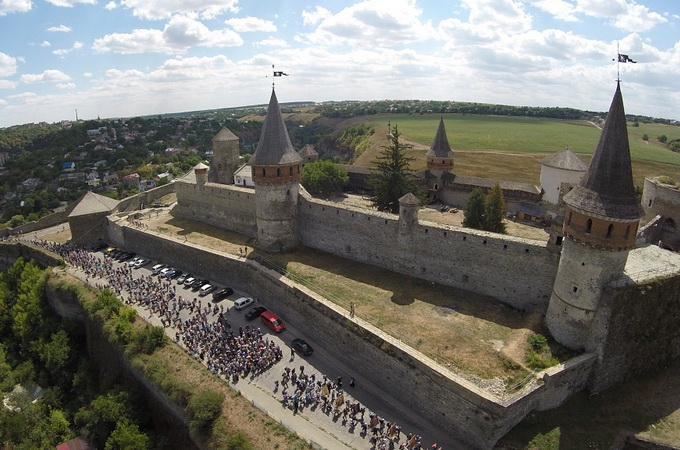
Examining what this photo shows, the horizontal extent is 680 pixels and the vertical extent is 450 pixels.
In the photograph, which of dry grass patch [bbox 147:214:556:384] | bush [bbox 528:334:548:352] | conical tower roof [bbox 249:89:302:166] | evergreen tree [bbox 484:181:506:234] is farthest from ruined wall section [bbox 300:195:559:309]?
evergreen tree [bbox 484:181:506:234]

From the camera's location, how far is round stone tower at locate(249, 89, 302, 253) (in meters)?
27.0

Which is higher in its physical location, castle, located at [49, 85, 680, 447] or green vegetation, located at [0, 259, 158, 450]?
castle, located at [49, 85, 680, 447]

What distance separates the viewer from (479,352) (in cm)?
1789

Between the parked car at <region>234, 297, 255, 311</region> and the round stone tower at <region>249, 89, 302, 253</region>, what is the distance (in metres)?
3.83

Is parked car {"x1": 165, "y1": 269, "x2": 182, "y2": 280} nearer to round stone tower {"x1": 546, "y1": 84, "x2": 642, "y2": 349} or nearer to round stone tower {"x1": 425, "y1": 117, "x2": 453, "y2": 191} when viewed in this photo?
round stone tower {"x1": 546, "y1": 84, "x2": 642, "y2": 349}

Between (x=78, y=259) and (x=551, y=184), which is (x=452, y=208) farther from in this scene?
(x=78, y=259)

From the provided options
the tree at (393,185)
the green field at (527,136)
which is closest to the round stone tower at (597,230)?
the tree at (393,185)

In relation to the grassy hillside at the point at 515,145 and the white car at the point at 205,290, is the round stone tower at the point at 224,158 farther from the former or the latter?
the grassy hillside at the point at 515,145

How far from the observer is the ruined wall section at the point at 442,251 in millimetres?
20547

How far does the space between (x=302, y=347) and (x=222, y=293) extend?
26.9ft

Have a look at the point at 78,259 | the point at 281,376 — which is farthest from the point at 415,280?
the point at 78,259

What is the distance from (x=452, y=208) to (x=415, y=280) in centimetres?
2068

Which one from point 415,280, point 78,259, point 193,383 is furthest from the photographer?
point 78,259

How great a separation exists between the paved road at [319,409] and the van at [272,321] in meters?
0.28
